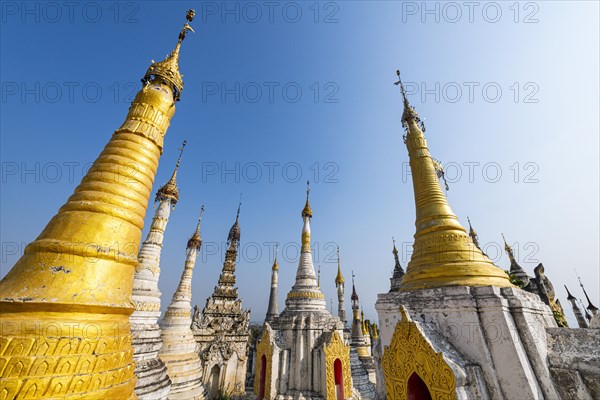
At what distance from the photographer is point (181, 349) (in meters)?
10.9

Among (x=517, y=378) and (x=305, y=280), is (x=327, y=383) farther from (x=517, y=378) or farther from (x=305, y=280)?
(x=517, y=378)

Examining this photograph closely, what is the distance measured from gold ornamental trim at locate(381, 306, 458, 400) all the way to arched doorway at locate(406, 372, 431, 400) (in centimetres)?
11

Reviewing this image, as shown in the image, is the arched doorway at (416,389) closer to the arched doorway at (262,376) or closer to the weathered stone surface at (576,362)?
the weathered stone surface at (576,362)

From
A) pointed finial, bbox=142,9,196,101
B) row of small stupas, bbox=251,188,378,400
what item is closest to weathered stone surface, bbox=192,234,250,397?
row of small stupas, bbox=251,188,378,400

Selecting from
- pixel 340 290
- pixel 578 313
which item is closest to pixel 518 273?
pixel 578 313

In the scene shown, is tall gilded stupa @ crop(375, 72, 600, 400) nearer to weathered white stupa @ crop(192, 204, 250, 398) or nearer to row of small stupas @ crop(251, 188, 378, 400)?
row of small stupas @ crop(251, 188, 378, 400)

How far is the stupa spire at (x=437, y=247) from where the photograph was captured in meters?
4.65

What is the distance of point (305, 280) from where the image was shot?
1239 cm

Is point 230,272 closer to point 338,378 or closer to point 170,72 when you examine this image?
point 338,378

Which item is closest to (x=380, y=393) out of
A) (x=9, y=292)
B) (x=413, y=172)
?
(x=413, y=172)

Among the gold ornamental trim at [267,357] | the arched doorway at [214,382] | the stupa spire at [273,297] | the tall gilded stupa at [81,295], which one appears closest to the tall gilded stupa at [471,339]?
the tall gilded stupa at [81,295]

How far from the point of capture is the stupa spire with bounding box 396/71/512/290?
183 inches

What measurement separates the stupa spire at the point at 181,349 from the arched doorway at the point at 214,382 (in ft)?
12.1

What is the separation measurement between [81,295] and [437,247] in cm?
557
